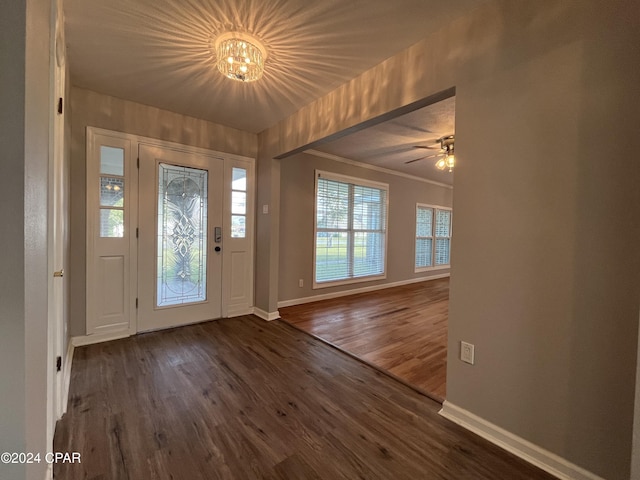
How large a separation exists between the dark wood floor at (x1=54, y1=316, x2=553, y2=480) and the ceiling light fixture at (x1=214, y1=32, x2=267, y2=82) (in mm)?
2264

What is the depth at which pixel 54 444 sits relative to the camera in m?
1.45

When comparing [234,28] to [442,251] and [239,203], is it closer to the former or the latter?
[239,203]

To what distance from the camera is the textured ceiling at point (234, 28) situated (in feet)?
5.32

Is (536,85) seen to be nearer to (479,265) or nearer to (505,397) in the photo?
(479,265)

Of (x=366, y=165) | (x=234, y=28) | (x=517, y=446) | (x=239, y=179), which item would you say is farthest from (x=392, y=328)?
(x=234, y=28)

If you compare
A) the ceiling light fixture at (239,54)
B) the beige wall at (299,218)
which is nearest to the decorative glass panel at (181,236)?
the beige wall at (299,218)

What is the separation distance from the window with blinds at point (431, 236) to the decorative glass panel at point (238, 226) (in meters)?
4.16

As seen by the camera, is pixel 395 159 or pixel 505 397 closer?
pixel 505 397

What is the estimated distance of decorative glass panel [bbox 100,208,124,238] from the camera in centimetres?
276

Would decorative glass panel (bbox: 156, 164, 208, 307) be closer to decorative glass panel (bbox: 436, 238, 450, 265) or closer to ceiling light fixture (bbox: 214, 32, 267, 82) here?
ceiling light fixture (bbox: 214, 32, 267, 82)

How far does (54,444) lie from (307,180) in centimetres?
377

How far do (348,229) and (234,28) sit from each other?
3.60 meters

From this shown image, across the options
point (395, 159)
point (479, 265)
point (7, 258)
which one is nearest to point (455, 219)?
point (479, 265)

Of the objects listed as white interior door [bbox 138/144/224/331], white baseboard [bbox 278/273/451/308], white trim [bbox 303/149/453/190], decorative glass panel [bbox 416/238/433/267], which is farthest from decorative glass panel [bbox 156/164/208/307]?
decorative glass panel [bbox 416/238/433/267]
